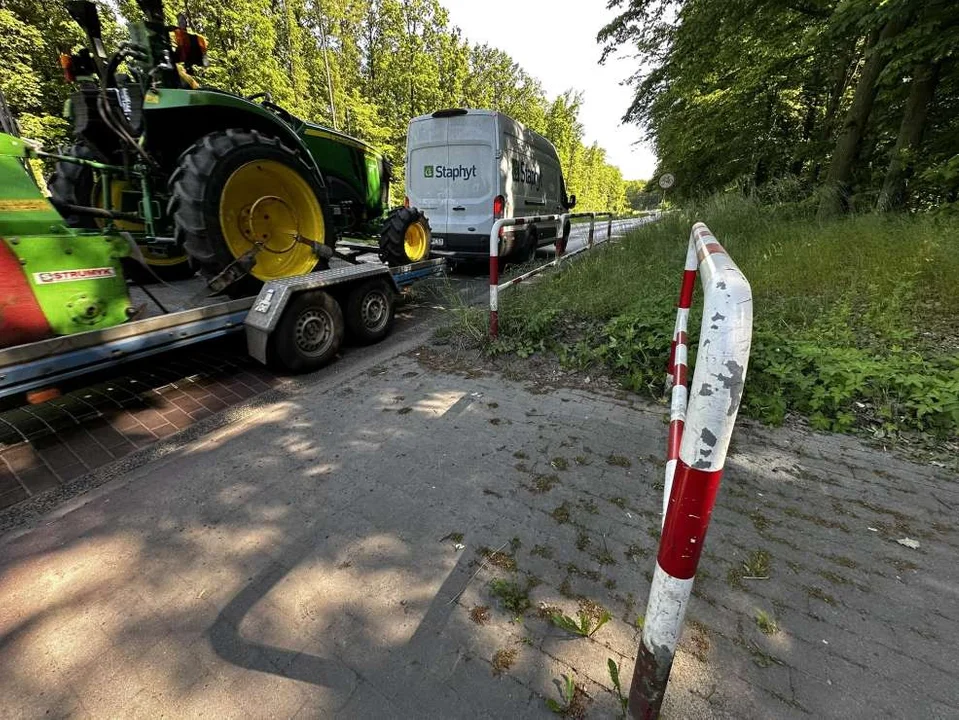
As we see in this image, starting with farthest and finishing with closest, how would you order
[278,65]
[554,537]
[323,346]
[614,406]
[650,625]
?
[278,65]
[323,346]
[614,406]
[554,537]
[650,625]

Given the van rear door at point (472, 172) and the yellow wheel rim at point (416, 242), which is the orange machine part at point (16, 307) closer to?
the yellow wheel rim at point (416, 242)

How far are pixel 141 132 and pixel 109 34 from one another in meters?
17.2

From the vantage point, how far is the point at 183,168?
10.2 feet

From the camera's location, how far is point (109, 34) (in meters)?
14.0

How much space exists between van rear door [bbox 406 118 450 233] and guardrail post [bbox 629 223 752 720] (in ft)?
24.7

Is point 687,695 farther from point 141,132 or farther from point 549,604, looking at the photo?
point 141,132

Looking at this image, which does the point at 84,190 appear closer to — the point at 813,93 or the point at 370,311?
the point at 370,311

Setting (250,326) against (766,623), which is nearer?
(766,623)

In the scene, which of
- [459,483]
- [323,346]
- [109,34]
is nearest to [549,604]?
[459,483]

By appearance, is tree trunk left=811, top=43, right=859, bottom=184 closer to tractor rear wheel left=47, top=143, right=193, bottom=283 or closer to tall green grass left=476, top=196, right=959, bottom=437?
tall green grass left=476, top=196, right=959, bottom=437

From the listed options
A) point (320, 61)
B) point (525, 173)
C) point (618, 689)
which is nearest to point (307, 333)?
point (618, 689)

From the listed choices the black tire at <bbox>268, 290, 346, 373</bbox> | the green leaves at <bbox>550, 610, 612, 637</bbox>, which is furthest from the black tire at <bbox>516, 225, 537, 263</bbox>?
the green leaves at <bbox>550, 610, 612, 637</bbox>

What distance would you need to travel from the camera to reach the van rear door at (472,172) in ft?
23.9

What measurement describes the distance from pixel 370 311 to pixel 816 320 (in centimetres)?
450
